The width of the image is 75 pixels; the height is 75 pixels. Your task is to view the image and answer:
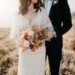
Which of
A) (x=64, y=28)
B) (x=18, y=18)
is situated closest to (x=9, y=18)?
(x=18, y=18)

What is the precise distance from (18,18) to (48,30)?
23cm

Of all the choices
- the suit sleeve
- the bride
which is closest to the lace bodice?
the bride

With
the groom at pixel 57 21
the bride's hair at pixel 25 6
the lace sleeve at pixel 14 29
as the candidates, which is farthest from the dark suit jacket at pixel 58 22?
the lace sleeve at pixel 14 29

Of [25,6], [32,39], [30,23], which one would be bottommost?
[32,39]

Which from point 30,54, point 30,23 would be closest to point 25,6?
point 30,23

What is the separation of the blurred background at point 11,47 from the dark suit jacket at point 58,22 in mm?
89

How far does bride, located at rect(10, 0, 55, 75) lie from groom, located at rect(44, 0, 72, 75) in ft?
0.13

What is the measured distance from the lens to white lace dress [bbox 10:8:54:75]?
162cm

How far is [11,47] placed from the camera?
183 centimetres

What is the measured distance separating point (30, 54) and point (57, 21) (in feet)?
1.00

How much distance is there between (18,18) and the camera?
5.33 ft

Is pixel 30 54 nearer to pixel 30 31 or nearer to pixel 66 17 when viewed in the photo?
pixel 30 31

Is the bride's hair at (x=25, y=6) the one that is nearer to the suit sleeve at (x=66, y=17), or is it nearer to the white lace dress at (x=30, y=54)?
the white lace dress at (x=30, y=54)

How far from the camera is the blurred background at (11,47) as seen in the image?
A: 178 centimetres
